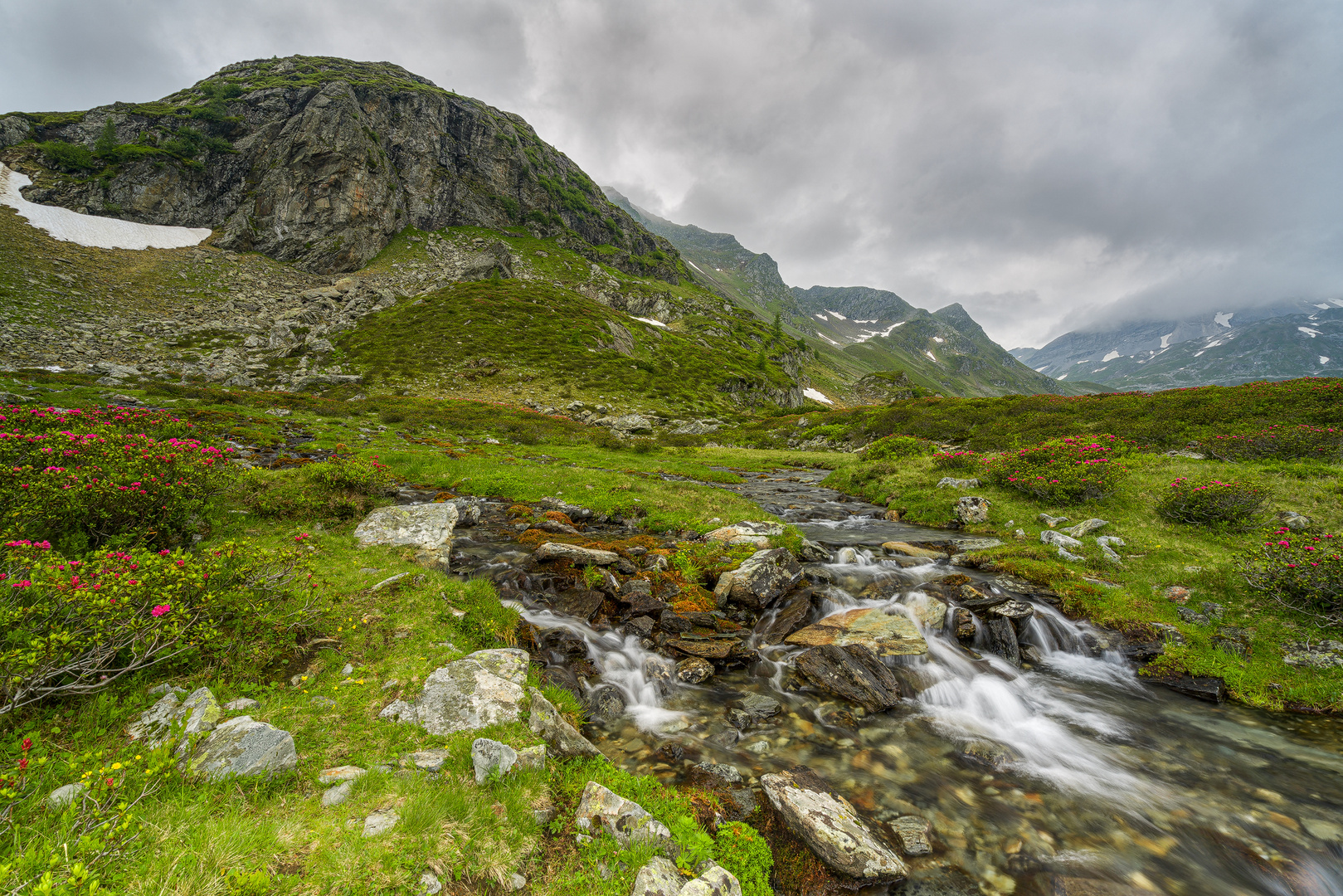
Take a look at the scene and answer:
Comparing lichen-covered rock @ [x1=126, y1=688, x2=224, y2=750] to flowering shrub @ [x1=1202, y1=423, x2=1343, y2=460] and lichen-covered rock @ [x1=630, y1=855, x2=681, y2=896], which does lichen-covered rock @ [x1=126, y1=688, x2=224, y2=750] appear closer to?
lichen-covered rock @ [x1=630, y1=855, x2=681, y2=896]

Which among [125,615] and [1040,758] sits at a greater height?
[1040,758]

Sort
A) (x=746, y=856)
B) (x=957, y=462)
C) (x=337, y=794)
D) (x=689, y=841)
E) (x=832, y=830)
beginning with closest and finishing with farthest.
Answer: (x=337, y=794)
(x=689, y=841)
(x=746, y=856)
(x=832, y=830)
(x=957, y=462)

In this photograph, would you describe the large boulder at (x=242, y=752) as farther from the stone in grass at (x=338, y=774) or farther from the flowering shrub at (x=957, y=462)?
the flowering shrub at (x=957, y=462)

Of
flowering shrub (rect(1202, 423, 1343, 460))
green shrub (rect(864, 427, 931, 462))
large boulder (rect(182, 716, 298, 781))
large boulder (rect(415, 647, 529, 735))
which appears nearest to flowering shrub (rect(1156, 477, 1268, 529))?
flowering shrub (rect(1202, 423, 1343, 460))

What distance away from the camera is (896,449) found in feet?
107

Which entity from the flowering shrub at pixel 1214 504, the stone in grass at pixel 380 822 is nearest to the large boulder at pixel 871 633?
the stone in grass at pixel 380 822

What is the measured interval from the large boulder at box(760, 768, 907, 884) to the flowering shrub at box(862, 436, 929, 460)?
92.5 feet

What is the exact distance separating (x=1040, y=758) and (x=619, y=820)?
8.16 m

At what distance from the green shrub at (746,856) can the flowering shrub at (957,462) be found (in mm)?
23963

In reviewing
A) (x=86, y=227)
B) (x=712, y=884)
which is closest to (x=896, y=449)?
(x=712, y=884)

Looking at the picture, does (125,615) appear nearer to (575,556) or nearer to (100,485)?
(100,485)

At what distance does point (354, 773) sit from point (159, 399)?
4231 centimetres

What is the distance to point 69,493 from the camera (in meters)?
8.02

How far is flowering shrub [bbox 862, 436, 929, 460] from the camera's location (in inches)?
1251
